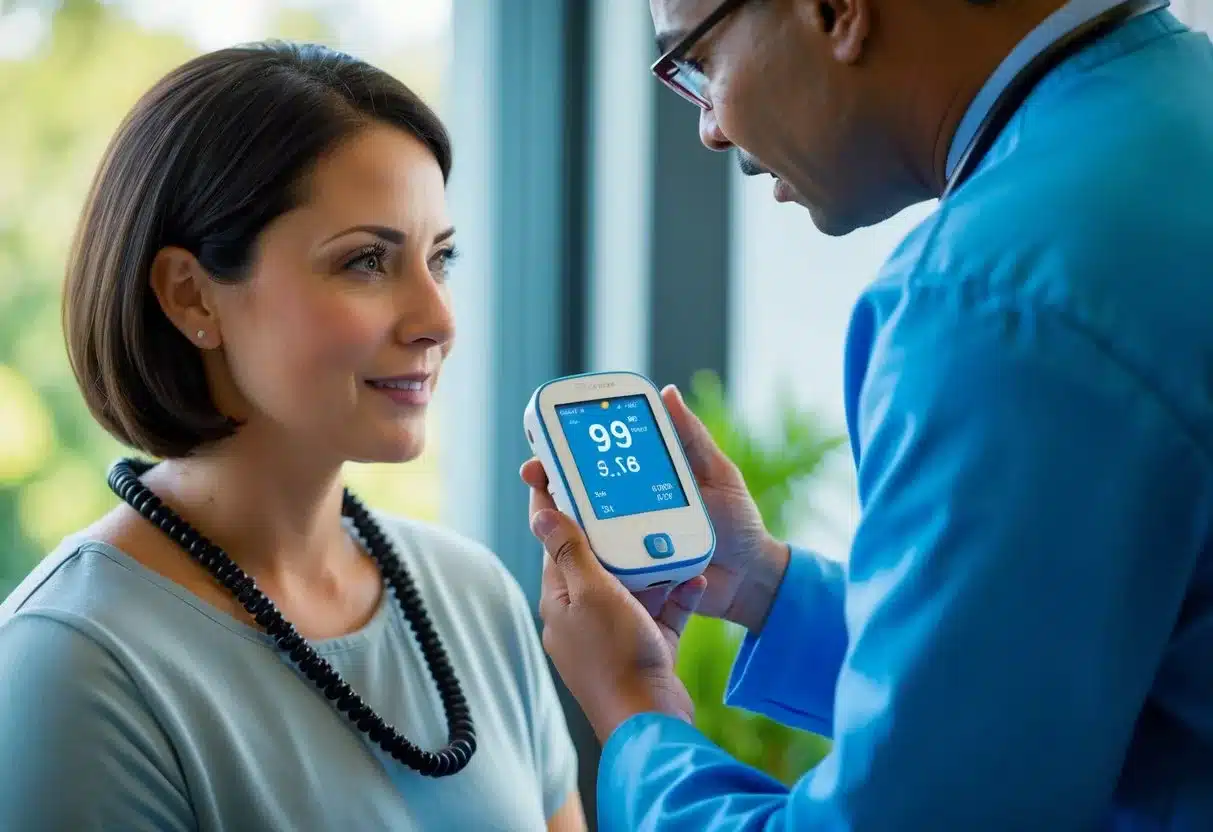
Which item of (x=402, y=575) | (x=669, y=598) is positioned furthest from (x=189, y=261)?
(x=669, y=598)

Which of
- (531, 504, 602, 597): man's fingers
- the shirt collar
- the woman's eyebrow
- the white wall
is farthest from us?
the white wall

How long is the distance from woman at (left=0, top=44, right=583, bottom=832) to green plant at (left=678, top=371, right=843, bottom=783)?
0.83 m

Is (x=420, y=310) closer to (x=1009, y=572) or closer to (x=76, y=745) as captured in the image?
(x=76, y=745)

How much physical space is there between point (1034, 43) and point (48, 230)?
2.02 metres

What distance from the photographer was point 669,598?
1.33 m

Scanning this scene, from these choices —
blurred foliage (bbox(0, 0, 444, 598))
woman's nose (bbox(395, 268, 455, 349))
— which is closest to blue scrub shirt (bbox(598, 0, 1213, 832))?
woman's nose (bbox(395, 268, 455, 349))

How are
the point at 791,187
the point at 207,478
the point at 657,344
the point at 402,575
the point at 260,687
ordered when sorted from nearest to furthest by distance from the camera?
the point at 791,187, the point at 260,687, the point at 207,478, the point at 402,575, the point at 657,344

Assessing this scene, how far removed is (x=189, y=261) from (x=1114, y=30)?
0.94m

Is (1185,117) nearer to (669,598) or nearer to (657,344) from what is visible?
(669,598)

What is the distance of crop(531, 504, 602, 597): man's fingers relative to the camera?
113cm

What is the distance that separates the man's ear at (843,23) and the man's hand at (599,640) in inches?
19.4

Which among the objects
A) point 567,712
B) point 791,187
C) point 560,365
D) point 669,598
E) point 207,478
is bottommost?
point 567,712

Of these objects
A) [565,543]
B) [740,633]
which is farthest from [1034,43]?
[740,633]

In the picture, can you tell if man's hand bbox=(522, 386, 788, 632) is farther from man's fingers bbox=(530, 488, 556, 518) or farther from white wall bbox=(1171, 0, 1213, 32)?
white wall bbox=(1171, 0, 1213, 32)
